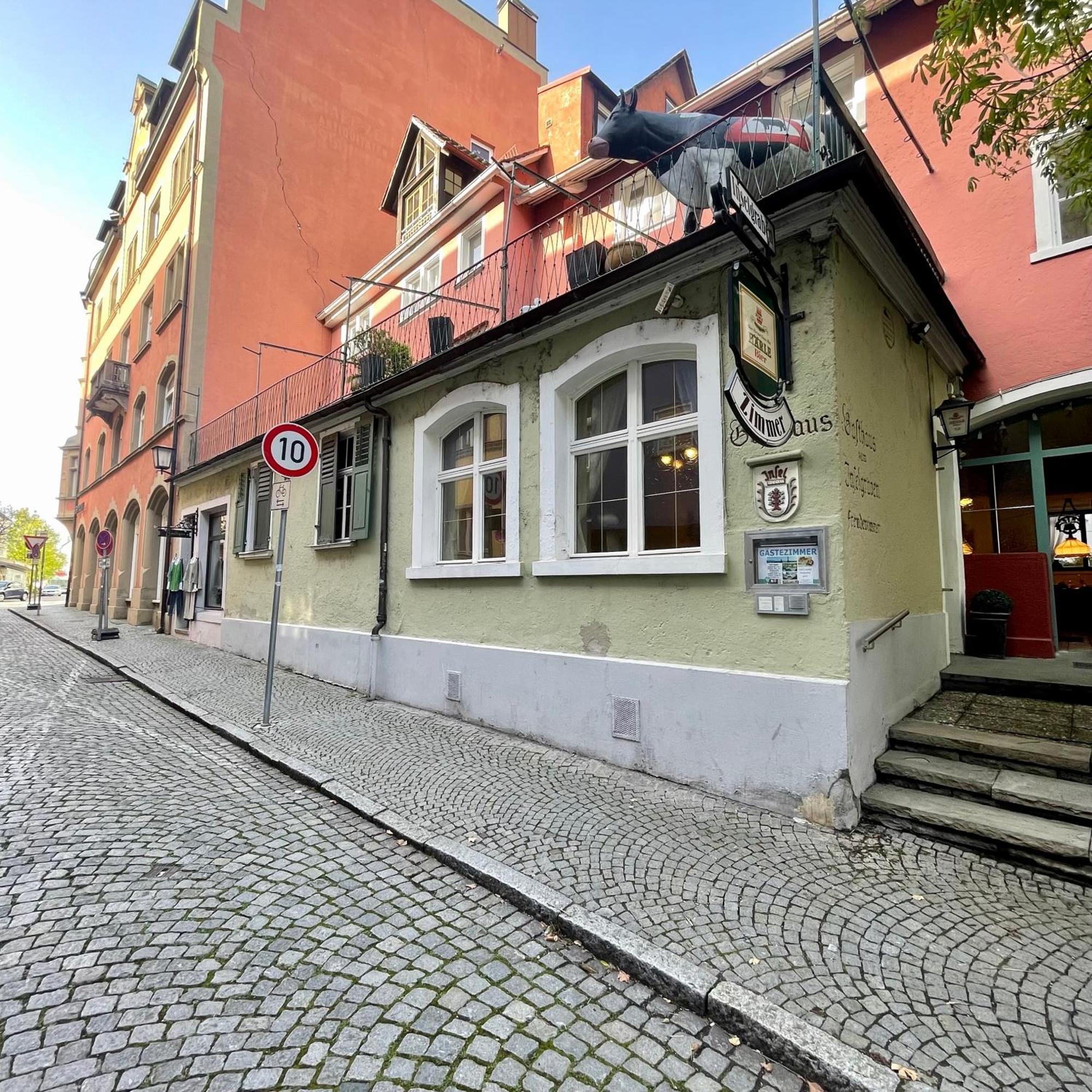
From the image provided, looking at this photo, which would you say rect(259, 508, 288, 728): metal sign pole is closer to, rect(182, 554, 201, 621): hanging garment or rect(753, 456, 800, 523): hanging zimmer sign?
rect(753, 456, 800, 523): hanging zimmer sign

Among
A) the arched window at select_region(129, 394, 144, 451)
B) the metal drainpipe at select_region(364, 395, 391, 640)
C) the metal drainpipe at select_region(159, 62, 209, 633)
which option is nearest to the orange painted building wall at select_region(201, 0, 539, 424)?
the metal drainpipe at select_region(159, 62, 209, 633)

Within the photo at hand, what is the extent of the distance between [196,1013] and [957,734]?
4.77 meters

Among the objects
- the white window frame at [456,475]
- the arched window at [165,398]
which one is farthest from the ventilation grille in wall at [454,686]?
the arched window at [165,398]

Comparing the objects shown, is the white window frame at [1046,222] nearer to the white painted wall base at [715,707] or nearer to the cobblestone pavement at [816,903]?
the white painted wall base at [715,707]

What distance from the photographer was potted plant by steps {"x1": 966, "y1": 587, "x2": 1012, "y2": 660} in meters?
7.12

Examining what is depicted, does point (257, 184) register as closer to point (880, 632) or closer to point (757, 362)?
point (757, 362)

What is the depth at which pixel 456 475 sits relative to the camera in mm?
7281

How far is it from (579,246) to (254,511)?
824 cm

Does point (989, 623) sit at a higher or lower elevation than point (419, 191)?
lower

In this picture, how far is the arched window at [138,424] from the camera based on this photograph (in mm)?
20797

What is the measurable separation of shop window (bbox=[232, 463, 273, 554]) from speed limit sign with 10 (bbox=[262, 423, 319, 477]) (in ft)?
16.4

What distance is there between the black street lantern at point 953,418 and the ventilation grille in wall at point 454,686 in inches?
224

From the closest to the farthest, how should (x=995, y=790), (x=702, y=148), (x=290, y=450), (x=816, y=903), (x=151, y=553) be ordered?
(x=816, y=903), (x=995, y=790), (x=702, y=148), (x=290, y=450), (x=151, y=553)

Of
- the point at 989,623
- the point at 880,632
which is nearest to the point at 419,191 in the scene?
the point at 989,623
